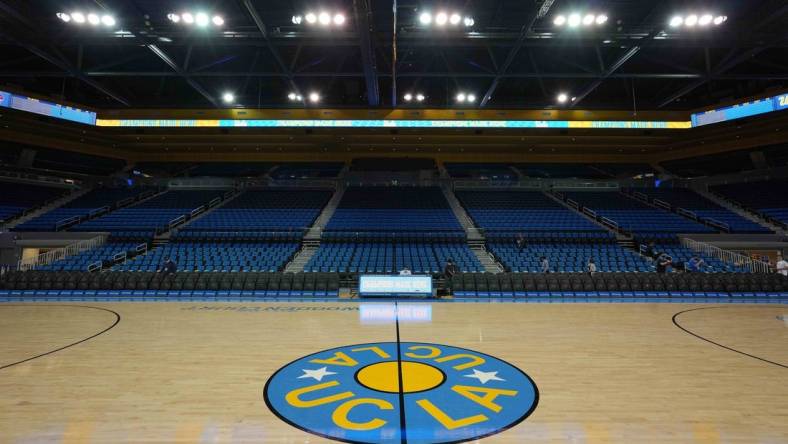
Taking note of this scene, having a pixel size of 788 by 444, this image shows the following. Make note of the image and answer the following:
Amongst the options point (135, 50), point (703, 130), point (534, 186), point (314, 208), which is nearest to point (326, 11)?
point (135, 50)

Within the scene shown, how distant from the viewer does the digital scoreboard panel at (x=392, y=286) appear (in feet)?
33.1

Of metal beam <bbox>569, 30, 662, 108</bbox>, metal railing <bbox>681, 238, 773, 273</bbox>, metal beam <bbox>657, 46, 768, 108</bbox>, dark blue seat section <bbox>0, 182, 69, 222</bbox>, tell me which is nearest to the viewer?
metal beam <bbox>569, 30, 662, 108</bbox>

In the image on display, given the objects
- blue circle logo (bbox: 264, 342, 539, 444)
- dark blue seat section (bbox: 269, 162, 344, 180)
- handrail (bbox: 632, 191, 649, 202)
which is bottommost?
blue circle logo (bbox: 264, 342, 539, 444)

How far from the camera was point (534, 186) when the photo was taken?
2216 cm

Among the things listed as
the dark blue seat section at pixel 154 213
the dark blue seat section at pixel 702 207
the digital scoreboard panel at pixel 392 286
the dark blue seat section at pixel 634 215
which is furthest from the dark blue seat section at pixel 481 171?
the dark blue seat section at pixel 154 213

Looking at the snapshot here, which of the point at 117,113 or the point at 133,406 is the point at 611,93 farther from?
the point at 117,113

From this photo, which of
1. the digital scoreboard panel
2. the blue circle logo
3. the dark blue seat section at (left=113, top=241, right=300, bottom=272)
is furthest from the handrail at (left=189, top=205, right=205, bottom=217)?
the blue circle logo

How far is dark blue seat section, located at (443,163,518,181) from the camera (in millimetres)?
22594

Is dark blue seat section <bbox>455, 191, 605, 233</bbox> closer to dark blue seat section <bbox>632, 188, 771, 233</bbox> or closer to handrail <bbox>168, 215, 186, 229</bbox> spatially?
dark blue seat section <bbox>632, 188, 771, 233</bbox>

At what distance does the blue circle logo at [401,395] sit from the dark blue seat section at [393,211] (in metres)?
11.1

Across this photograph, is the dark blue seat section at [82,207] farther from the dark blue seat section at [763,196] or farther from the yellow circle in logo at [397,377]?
the dark blue seat section at [763,196]

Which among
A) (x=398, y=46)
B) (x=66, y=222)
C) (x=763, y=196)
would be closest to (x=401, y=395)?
(x=398, y=46)

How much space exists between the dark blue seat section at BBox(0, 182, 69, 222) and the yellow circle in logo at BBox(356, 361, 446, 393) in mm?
21660

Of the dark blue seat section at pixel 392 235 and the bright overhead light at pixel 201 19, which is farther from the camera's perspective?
the dark blue seat section at pixel 392 235
